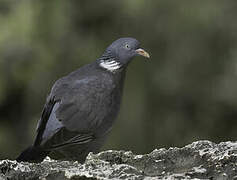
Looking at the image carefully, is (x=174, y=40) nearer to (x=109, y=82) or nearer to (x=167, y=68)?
(x=167, y=68)

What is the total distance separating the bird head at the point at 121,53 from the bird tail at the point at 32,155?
1.01 metres

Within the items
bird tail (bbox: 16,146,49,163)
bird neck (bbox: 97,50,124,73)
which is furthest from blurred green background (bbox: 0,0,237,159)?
bird tail (bbox: 16,146,49,163)

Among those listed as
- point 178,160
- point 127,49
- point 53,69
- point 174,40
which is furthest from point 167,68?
point 178,160

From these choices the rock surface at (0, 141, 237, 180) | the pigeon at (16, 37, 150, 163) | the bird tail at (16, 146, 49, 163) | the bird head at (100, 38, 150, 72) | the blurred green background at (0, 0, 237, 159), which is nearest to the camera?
the rock surface at (0, 141, 237, 180)

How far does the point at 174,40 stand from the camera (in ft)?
32.9

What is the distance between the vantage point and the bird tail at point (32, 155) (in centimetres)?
509

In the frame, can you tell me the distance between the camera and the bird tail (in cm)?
509

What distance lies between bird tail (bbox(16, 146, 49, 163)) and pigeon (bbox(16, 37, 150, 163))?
90mm

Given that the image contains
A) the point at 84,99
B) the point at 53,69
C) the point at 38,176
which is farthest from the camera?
the point at 53,69

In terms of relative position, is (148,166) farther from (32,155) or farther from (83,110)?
(83,110)

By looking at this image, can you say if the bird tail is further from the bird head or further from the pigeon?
the bird head

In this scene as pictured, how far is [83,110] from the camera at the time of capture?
18.1 ft

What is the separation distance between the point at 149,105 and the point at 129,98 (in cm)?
34

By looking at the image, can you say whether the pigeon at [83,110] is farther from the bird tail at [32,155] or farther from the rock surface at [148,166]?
the rock surface at [148,166]
